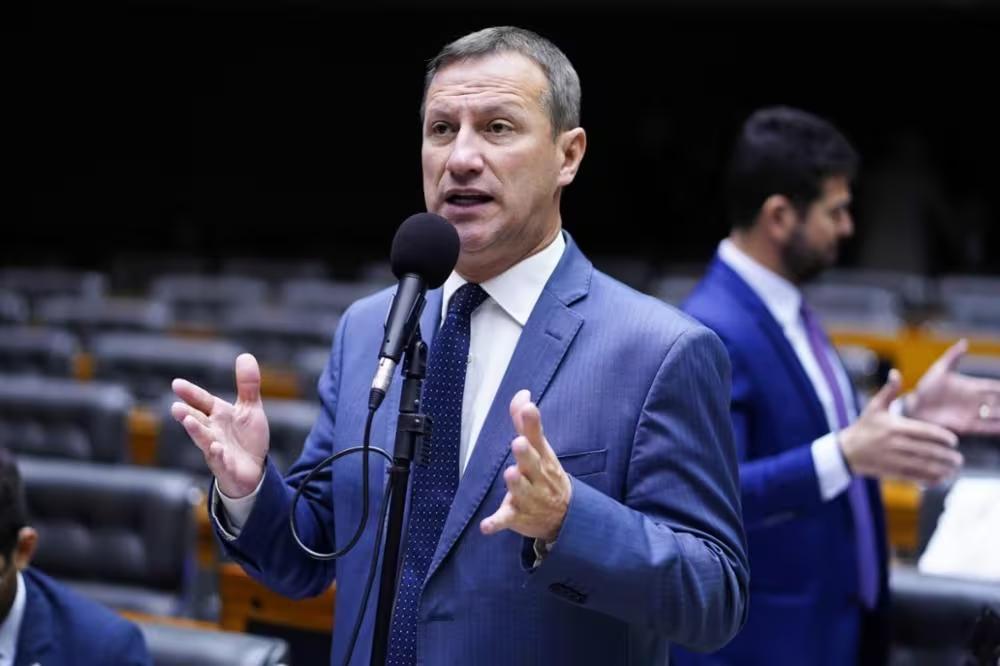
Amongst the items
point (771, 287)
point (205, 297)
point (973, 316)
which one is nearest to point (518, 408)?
point (771, 287)

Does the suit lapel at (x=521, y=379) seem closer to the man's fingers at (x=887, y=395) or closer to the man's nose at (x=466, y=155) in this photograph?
the man's nose at (x=466, y=155)

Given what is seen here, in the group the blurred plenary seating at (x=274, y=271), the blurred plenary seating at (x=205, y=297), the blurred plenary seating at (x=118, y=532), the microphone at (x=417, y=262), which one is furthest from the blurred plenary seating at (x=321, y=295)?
the microphone at (x=417, y=262)

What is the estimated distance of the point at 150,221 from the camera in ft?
47.1

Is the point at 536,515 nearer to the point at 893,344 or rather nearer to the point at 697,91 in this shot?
the point at 893,344

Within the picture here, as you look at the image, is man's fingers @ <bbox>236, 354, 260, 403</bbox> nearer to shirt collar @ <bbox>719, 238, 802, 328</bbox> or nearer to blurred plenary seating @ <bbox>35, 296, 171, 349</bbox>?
shirt collar @ <bbox>719, 238, 802, 328</bbox>

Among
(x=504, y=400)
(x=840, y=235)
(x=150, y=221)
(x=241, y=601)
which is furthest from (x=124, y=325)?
(x=150, y=221)

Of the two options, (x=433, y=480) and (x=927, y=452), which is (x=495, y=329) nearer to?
(x=433, y=480)

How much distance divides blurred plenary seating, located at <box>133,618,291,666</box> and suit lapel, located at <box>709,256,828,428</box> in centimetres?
110

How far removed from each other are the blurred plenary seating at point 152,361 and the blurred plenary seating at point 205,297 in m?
1.52

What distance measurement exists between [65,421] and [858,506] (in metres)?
3.11

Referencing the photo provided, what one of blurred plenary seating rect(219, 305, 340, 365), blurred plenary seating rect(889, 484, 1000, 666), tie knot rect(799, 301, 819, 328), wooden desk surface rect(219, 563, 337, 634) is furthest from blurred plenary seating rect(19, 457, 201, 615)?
blurred plenary seating rect(219, 305, 340, 365)

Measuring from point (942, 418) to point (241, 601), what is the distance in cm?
156

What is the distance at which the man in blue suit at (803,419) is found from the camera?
2.45 metres

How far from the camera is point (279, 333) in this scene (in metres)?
6.73
